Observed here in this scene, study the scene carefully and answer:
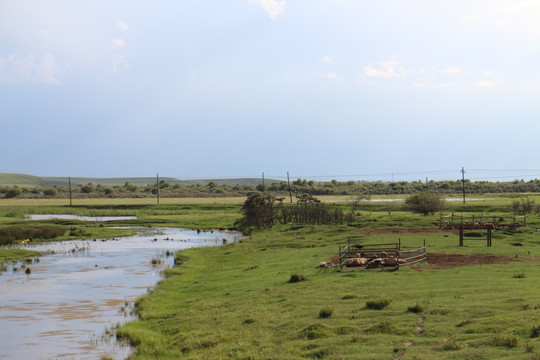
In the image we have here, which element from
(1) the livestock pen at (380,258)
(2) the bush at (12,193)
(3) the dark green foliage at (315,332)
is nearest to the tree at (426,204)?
(1) the livestock pen at (380,258)

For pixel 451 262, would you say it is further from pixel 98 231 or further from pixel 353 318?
pixel 98 231

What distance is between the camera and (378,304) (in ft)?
69.0

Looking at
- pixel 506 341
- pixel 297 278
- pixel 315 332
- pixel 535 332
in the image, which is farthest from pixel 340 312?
pixel 297 278

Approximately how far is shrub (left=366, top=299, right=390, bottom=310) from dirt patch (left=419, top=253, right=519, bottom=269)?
10.7m

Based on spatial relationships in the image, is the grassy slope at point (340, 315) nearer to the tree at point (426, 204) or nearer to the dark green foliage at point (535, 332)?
the dark green foliage at point (535, 332)

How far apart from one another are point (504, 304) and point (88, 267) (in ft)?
100

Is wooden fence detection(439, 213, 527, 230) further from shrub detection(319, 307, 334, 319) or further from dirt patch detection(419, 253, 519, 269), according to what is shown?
shrub detection(319, 307, 334, 319)

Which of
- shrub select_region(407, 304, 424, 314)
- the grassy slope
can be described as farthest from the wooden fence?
shrub select_region(407, 304, 424, 314)

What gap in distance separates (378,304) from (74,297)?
17.0 metres

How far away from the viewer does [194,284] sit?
3306 centimetres

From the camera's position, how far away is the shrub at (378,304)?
2100 cm

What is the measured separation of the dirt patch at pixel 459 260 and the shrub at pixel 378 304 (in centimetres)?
1074

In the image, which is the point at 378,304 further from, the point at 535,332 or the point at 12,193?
the point at 12,193

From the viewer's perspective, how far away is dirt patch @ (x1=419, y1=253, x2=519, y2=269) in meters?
32.0
